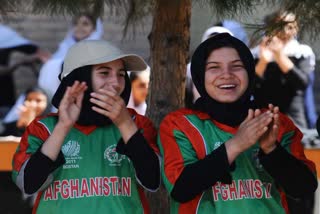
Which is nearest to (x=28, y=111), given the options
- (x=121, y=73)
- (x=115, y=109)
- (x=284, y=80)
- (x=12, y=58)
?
(x=12, y=58)

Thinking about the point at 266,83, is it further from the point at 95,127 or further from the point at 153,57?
the point at 95,127

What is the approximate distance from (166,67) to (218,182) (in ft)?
3.73

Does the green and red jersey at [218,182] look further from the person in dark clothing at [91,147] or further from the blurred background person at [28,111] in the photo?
the blurred background person at [28,111]

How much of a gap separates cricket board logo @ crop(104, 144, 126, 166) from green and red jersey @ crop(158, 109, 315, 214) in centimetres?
17

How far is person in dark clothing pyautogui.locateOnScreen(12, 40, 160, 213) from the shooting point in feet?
10.5

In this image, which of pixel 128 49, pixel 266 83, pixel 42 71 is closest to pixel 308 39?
pixel 266 83

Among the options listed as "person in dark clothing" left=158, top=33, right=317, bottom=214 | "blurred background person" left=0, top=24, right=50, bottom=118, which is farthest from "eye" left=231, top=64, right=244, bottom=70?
"blurred background person" left=0, top=24, right=50, bottom=118

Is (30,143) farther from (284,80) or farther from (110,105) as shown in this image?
(284,80)

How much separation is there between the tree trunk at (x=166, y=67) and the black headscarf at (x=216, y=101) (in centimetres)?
80

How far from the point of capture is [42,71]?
7.01m

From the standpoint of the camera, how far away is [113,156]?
3346mm

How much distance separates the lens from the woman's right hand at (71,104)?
320 cm

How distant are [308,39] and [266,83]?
261 cm

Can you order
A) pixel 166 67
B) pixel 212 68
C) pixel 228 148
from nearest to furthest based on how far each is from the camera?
pixel 228 148 → pixel 212 68 → pixel 166 67
